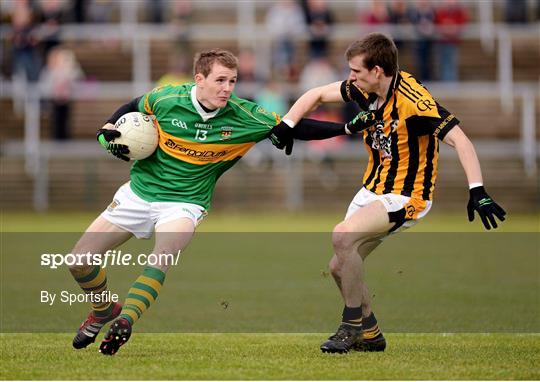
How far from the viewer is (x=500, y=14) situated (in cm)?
2744

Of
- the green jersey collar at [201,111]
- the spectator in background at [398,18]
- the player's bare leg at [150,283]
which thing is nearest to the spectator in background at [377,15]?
the spectator in background at [398,18]

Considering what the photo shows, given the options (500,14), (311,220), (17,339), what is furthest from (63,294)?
(500,14)

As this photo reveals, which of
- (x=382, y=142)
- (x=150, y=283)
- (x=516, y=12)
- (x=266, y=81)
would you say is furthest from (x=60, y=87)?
(x=150, y=283)

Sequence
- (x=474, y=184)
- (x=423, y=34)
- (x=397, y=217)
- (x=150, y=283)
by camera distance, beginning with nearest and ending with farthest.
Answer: (x=474, y=184) < (x=150, y=283) < (x=397, y=217) < (x=423, y=34)

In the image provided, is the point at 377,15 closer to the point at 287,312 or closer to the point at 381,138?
the point at 287,312

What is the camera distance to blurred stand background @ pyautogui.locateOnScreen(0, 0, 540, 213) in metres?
22.1

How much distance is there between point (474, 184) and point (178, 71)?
15.1m

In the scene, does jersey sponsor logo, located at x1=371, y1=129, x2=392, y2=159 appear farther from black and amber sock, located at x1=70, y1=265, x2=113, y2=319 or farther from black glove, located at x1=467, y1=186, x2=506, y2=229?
black and amber sock, located at x1=70, y1=265, x2=113, y2=319

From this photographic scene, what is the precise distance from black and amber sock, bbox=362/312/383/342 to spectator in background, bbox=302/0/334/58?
15122 millimetres

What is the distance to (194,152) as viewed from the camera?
812cm

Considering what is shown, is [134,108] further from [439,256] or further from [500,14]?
[500,14]

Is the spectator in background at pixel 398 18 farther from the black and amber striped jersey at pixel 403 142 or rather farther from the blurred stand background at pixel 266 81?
the black and amber striped jersey at pixel 403 142

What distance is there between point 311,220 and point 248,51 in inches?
182

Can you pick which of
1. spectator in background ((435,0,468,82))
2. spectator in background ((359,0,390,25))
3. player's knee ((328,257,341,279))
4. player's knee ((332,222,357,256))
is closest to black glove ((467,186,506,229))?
player's knee ((332,222,357,256))
